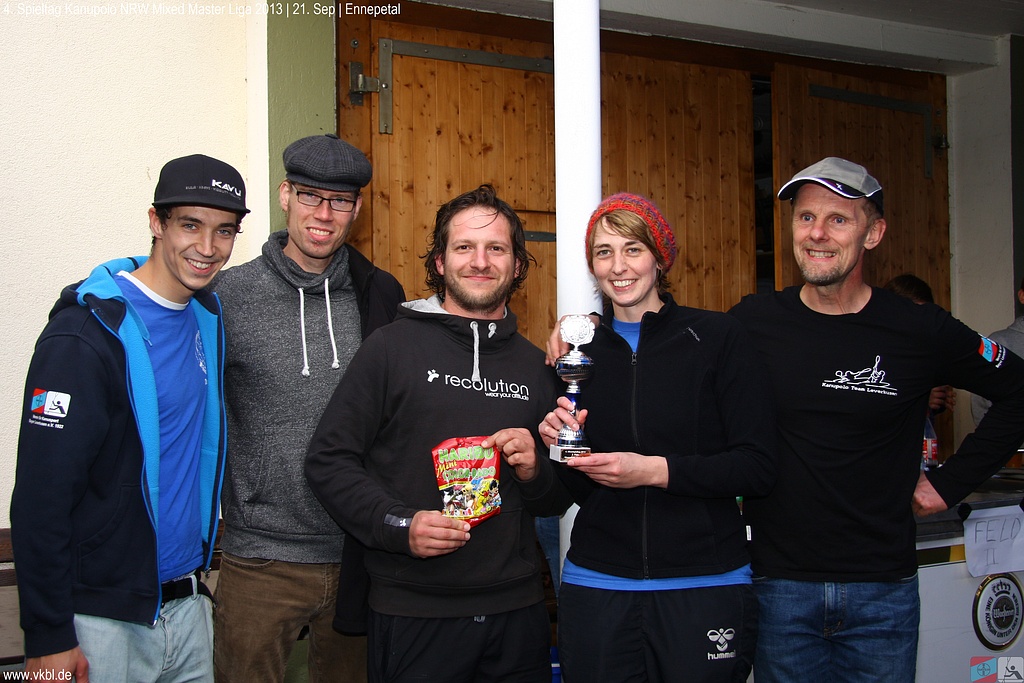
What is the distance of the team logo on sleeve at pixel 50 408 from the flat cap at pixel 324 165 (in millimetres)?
945

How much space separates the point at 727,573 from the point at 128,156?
9.96ft

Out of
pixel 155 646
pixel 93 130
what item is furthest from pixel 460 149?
pixel 155 646

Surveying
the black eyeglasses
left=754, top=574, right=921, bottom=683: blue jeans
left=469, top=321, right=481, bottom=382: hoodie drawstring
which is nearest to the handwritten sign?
left=754, top=574, right=921, bottom=683: blue jeans

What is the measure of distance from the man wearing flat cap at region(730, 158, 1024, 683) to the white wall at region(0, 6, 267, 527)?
2.42 metres

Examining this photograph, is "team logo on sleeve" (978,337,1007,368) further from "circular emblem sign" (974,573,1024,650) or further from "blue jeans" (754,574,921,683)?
"circular emblem sign" (974,573,1024,650)

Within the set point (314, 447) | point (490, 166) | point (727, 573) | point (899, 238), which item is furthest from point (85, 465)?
point (899, 238)

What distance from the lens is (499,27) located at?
4.58 m

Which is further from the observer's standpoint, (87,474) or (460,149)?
(460,149)

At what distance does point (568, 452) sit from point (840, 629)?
101 centimetres

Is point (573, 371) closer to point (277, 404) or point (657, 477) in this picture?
point (657, 477)

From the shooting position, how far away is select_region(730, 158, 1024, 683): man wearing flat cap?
239 centimetres

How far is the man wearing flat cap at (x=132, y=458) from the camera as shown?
1.97m

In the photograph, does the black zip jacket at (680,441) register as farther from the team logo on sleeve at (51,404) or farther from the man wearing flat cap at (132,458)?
the team logo on sleeve at (51,404)

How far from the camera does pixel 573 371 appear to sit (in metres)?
2.17
